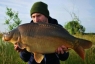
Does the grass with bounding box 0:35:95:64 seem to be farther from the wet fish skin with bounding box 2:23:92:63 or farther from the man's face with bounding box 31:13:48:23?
the wet fish skin with bounding box 2:23:92:63

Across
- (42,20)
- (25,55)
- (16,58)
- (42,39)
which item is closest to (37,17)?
(42,20)

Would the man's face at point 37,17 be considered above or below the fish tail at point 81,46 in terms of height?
above

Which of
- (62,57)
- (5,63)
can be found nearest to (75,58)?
(5,63)

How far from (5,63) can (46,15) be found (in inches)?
104

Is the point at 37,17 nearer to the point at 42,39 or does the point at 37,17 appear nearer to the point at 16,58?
the point at 42,39

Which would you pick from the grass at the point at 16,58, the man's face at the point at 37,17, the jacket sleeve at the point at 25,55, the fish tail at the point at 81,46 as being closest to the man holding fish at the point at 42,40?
the fish tail at the point at 81,46

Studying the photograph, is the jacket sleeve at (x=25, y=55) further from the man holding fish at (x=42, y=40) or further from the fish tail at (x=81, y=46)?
the fish tail at (x=81, y=46)

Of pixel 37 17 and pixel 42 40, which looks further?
pixel 37 17

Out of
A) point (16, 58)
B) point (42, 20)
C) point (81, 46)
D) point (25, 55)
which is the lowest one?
point (16, 58)

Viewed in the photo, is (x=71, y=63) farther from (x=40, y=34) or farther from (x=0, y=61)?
(x=40, y=34)

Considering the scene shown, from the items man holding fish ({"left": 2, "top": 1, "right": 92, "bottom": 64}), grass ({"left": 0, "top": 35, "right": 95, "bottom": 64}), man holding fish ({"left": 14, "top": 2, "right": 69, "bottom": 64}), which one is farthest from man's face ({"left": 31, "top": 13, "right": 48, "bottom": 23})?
grass ({"left": 0, "top": 35, "right": 95, "bottom": 64})

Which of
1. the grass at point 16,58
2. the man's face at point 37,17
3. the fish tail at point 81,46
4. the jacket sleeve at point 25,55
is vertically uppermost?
the man's face at point 37,17

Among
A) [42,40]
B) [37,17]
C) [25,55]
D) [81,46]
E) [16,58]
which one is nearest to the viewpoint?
[42,40]

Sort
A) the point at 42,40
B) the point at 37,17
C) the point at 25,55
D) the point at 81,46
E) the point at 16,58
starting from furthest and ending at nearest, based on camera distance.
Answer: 1. the point at 16,58
2. the point at 25,55
3. the point at 37,17
4. the point at 81,46
5. the point at 42,40
